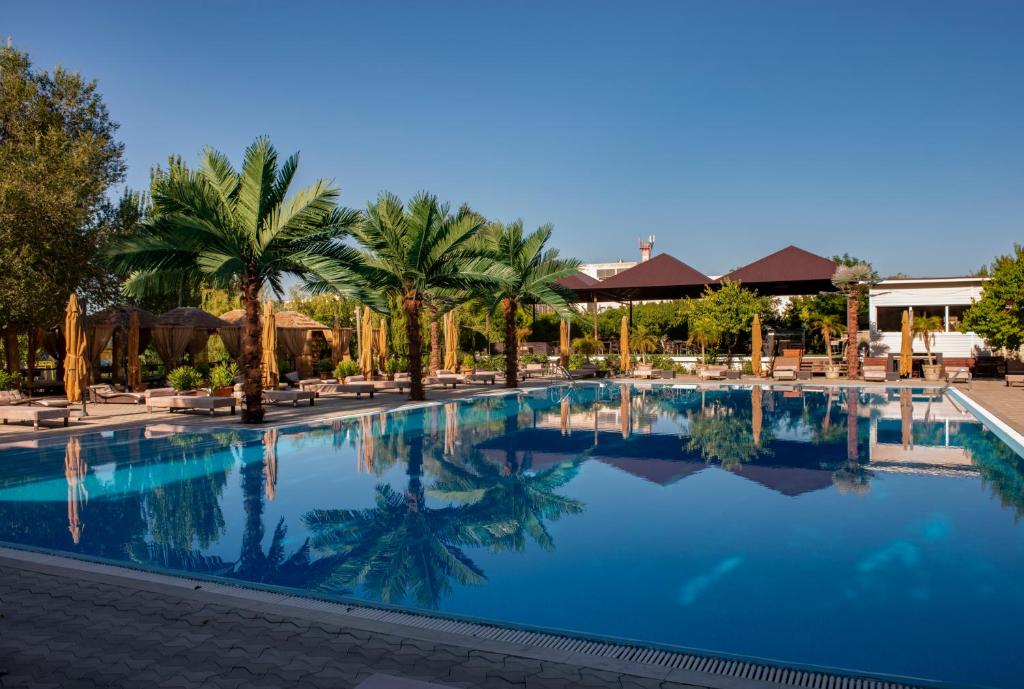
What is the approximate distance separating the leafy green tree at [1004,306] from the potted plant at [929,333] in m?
2.08

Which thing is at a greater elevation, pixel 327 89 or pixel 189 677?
pixel 327 89

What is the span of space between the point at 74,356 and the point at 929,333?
2981cm

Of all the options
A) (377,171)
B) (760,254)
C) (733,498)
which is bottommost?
(733,498)

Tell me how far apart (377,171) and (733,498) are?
765 inches

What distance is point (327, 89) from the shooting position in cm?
2283

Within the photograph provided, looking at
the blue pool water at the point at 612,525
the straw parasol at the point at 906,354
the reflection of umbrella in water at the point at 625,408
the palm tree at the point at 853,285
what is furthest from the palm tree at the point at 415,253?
the straw parasol at the point at 906,354

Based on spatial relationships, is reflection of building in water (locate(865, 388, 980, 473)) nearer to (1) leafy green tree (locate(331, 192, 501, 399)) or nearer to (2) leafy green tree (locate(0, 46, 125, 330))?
(1) leafy green tree (locate(331, 192, 501, 399))

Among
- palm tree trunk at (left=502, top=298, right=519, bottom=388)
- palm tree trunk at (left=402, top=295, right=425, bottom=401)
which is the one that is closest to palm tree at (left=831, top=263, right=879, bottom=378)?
palm tree trunk at (left=502, top=298, right=519, bottom=388)

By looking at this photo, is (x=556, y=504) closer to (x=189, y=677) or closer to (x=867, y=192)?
(x=189, y=677)

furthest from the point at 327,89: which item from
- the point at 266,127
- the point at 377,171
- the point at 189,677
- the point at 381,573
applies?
the point at 189,677

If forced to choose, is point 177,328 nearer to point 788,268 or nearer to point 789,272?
point 789,272

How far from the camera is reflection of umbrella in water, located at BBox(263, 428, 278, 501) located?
870cm

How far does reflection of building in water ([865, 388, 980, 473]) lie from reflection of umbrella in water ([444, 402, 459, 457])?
6.44 meters

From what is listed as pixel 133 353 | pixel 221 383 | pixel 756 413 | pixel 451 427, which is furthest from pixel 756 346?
Result: pixel 133 353
